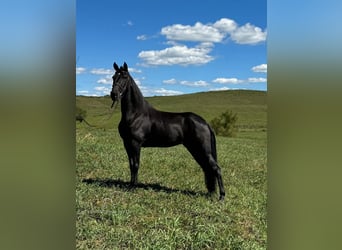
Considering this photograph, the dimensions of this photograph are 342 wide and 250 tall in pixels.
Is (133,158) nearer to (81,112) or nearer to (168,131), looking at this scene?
(168,131)

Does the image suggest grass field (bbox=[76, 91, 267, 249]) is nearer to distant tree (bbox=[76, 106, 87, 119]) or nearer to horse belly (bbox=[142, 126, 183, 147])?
distant tree (bbox=[76, 106, 87, 119])

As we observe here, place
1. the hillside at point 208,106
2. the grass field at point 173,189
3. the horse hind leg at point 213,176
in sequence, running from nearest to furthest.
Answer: the grass field at point 173,189, the hillside at point 208,106, the horse hind leg at point 213,176

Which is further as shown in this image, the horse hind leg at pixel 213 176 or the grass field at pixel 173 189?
the horse hind leg at pixel 213 176

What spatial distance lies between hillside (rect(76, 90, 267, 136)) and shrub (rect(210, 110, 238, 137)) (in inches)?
1.7

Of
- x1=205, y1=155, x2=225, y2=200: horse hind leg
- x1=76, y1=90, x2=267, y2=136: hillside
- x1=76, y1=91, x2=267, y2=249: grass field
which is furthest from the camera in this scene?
x1=205, y1=155, x2=225, y2=200: horse hind leg

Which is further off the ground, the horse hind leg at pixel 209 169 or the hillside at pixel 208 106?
the hillside at pixel 208 106

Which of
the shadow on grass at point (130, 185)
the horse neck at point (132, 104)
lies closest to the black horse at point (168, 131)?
the horse neck at point (132, 104)

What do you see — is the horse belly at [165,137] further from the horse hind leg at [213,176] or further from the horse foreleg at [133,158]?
the horse hind leg at [213,176]

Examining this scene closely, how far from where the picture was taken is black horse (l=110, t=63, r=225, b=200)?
11.3 feet

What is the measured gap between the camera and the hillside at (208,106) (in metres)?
3.32

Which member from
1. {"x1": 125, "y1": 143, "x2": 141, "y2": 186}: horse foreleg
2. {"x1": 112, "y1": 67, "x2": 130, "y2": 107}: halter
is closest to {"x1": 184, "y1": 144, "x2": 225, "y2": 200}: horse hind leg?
{"x1": 125, "y1": 143, "x2": 141, "y2": 186}: horse foreleg
